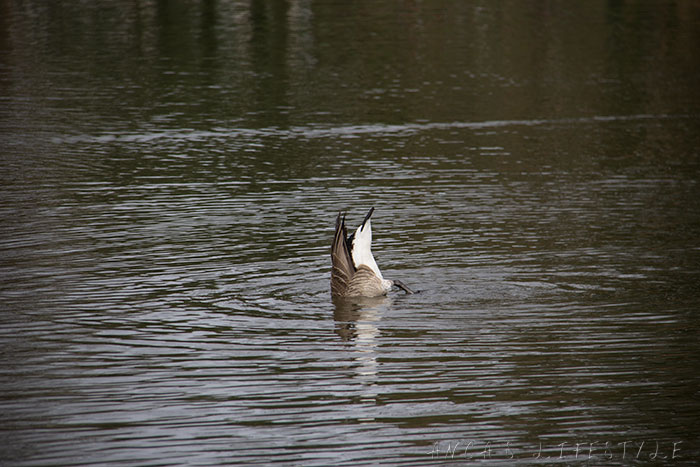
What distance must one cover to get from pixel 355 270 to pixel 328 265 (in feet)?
5.28

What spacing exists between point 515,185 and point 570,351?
340 inches


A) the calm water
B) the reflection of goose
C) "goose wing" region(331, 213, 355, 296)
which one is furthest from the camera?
"goose wing" region(331, 213, 355, 296)

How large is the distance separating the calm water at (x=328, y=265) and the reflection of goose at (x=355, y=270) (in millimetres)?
254

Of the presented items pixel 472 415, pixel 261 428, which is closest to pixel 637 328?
pixel 472 415

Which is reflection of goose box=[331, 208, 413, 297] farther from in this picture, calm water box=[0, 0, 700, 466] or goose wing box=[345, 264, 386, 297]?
calm water box=[0, 0, 700, 466]

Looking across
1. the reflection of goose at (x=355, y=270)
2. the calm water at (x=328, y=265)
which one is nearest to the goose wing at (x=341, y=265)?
the reflection of goose at (x=355, y=270)

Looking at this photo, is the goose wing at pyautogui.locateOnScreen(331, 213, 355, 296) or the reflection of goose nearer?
the reflection of goose

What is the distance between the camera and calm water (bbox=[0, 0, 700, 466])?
820 centimetres

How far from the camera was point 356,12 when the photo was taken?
165 feet

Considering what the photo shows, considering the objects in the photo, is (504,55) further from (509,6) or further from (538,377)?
(538,377)

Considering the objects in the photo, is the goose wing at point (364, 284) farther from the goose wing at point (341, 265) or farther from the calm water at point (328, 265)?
the calm water at point (328, 265)

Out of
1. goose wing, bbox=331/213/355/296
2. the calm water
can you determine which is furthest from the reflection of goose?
the calm water

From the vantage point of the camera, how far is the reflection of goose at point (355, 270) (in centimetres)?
1180

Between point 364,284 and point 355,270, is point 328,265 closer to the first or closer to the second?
point 355,270
